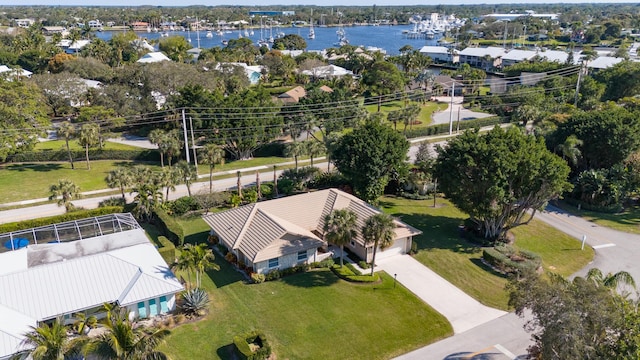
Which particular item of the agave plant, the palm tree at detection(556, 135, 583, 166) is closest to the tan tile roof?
the agave plant

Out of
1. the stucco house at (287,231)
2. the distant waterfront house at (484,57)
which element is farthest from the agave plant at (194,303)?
the distant waterfront house at (484,57)

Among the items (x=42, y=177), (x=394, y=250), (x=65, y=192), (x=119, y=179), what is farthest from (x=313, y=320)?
(x=42, y=177)

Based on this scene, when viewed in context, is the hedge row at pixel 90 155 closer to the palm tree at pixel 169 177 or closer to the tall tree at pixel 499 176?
the palm tree at pixel 169 177

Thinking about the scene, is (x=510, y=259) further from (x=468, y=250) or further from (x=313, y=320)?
(x=313, y=320)

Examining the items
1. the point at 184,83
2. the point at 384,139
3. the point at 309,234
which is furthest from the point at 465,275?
the point at 184,83

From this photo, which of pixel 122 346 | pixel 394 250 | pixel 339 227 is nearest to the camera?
pixel 122 346
